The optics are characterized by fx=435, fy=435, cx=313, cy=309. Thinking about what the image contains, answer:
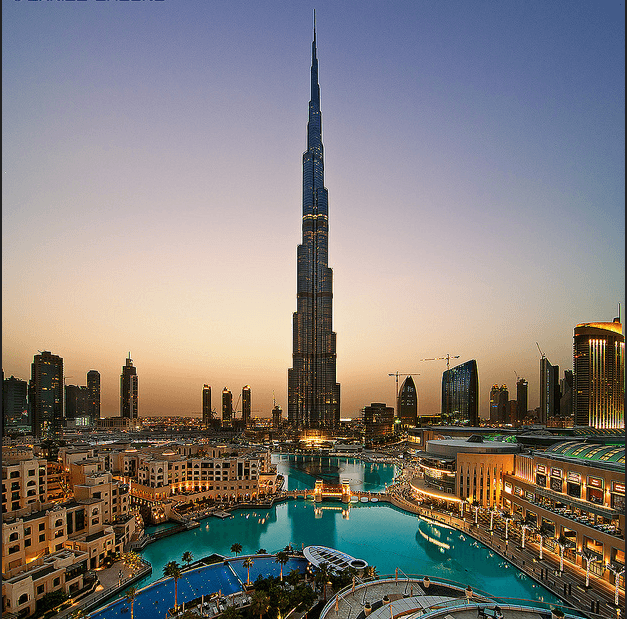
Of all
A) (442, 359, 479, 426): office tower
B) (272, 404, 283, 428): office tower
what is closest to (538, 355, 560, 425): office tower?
(442, 359, 479, 426): office tower

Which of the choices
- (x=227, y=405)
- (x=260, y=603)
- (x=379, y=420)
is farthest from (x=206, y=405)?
(x=260, y=603)

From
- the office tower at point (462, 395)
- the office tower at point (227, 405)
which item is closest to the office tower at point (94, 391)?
the office tower at point (227, 405)

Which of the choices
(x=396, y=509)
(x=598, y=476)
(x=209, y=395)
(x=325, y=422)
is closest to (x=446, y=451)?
(x=396, y=509)

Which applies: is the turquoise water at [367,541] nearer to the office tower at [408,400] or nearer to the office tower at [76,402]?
the office tower at [408,400]

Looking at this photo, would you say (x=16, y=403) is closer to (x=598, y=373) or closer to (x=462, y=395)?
(x=598, y=373)

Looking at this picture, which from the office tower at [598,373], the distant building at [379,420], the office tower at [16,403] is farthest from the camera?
the distant building at [379,420]

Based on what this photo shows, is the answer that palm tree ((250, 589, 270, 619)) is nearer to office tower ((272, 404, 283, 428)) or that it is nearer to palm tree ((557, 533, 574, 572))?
palm tree ((557, 533, 574, 572))
